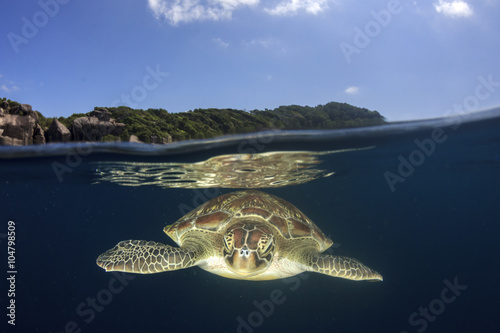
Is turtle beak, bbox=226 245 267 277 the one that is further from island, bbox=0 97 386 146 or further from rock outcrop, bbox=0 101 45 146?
rock outcrop, bbox=0 101 45 146

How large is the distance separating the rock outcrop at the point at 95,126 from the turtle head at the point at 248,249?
342 inches

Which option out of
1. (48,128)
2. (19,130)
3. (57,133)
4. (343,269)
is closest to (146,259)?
(343,269)

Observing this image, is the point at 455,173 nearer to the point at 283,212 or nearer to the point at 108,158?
the point at 283,212

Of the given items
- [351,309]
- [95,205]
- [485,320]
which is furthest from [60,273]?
[485,320]

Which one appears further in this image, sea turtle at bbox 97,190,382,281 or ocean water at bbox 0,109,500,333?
ocean water at bbox 0,109,500,333

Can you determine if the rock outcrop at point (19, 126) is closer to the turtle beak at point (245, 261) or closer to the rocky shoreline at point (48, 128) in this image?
the rocky shoreline at point (48, 128)

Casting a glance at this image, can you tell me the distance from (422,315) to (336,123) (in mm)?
18438

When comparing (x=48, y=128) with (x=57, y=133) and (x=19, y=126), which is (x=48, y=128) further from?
(x=19, y=126)

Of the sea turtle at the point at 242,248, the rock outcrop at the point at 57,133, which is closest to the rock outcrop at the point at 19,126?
the rock outcrop at the point at 57,133

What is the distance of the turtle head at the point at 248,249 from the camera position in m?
4.89

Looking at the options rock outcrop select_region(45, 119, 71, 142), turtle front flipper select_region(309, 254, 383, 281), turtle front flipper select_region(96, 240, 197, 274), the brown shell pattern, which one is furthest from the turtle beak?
rock outcrop select_region(45, 119, 71, 142)

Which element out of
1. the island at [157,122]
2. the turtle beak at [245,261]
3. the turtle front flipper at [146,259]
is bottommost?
the turtle beak at [245,261]

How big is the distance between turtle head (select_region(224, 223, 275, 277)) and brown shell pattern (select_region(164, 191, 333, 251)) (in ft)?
4.32

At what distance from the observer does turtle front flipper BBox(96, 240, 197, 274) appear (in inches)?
216
